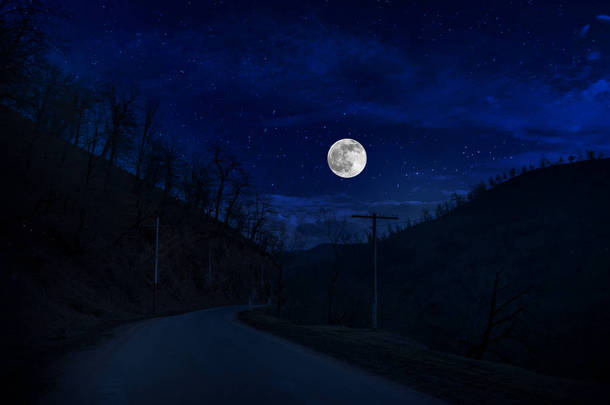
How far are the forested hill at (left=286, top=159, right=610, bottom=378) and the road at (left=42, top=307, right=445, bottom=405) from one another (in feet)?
68.4

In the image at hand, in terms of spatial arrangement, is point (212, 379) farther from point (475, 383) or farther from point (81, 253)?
point (81, 253)

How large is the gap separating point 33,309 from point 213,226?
194 feet

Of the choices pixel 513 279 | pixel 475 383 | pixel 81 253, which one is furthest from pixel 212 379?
pixel 513 279

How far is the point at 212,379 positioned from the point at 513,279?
82.7 metres

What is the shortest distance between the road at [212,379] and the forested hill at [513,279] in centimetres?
2084

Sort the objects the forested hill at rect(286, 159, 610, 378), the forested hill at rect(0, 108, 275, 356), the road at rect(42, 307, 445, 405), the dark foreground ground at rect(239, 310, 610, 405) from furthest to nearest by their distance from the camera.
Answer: the forested hill at rect(286, 159, 610, 378), the forested hill at rect(0, 108, 275, 356), the dark foreground ground at rect(239, 310, 610, 405), the road at rect(42, 307, 445, 405)

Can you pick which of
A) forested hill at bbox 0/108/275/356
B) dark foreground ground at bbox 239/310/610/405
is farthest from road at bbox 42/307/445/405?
forested hill at bbox 0/108/275/356

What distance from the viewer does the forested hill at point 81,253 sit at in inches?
723

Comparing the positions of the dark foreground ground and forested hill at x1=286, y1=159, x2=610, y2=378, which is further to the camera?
forested hill at x1=286, y1=159, x2=610, y2=378

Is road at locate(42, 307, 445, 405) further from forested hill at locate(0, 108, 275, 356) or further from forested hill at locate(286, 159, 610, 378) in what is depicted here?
forested hill at locate(286, 159, 610, 378)

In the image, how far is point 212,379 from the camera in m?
7.35

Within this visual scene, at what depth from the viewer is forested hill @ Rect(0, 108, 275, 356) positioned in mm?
18375

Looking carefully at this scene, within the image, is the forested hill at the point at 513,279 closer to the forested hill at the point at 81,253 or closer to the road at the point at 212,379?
the forested hill at the point at 81,253

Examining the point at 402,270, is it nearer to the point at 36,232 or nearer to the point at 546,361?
the point at 546,361
